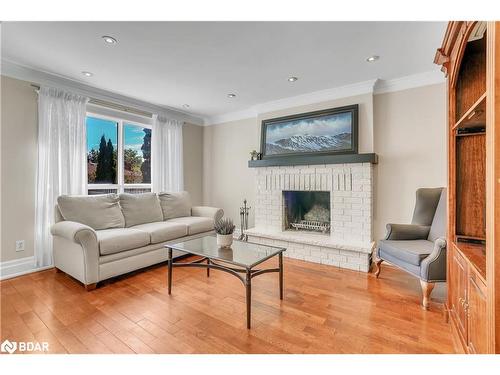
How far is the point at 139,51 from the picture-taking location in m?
2.34

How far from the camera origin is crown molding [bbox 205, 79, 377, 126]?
3165mm

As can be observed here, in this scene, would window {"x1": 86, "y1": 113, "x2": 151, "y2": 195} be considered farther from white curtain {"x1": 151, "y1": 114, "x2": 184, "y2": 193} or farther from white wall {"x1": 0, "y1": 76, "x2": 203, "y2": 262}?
white wall {"x1": 0, "y1": 76, "x2": 203, "y2": 262}

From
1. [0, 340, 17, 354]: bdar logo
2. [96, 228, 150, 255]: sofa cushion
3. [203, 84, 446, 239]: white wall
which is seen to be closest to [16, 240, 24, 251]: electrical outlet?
[96, 228, 150, 255]: sofa cushion

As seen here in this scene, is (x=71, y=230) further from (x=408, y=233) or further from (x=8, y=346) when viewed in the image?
(x=408, y=233)

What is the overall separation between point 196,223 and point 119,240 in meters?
1.14

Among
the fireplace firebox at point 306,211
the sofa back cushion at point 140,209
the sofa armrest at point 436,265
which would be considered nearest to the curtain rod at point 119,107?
the sofa back cushion at point 140,209

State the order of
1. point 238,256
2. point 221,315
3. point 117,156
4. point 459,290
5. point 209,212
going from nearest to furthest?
point 459,290 → point 221,315 → point 238,256 → point 117,156 → point 209,212

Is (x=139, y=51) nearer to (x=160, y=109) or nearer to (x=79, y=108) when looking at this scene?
(x=79, y=108)

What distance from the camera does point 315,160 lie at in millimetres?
3365

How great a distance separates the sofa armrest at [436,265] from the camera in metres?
2.01

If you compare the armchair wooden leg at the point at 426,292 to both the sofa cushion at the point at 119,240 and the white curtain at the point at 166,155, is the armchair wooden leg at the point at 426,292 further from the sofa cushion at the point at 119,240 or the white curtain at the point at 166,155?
the white curtain at the point at 166,155

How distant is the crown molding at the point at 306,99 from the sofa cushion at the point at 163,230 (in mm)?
2268

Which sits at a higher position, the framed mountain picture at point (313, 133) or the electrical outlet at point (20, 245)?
the framed mountain picture at point (313, 133)

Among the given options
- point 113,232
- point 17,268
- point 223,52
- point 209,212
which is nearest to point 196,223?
point 209,212
